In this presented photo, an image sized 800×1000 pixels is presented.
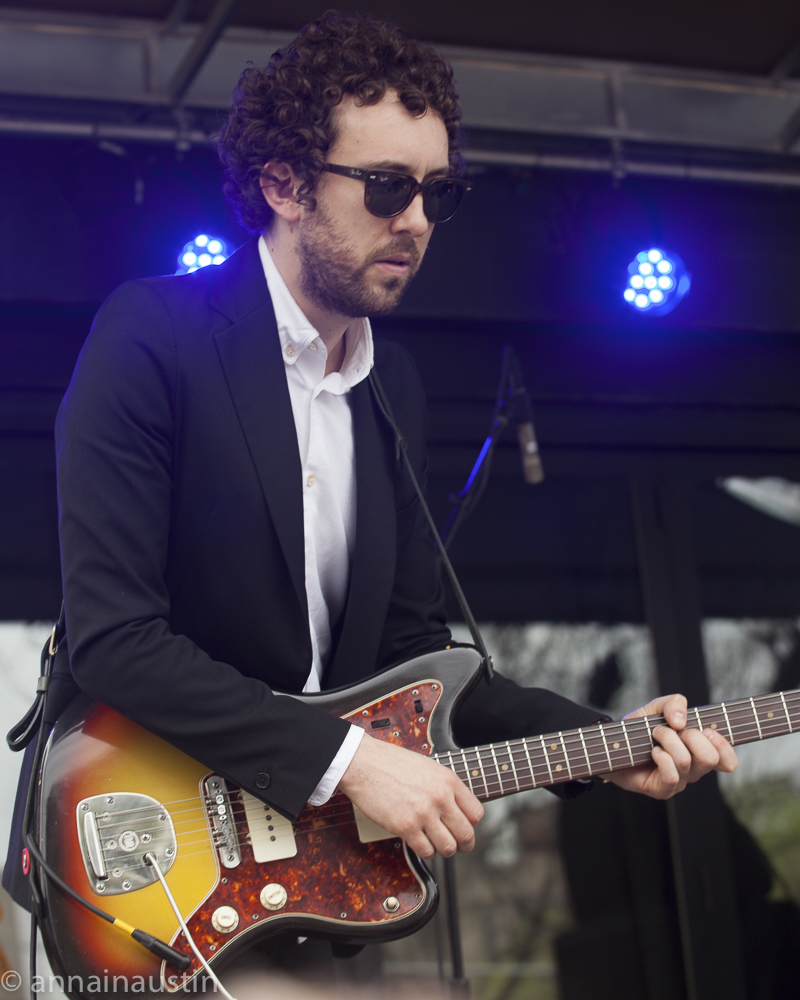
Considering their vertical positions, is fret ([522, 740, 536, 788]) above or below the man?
below

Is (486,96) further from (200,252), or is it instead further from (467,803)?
(467,803)

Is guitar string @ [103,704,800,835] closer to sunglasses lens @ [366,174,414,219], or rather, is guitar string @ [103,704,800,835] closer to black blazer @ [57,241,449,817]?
black blazer @ [57,241,449,817]

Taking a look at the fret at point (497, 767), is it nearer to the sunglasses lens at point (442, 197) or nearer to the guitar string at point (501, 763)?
the guitar string at point (501, 763)

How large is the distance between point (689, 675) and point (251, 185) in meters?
2.89

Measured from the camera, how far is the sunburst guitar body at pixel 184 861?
4.56ft

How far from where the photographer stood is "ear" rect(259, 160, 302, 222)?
1.88m

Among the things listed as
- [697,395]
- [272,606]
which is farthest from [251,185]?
[697,395]

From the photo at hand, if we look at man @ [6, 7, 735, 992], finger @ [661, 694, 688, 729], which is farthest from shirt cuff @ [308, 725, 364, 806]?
finger @ [661, 694, 688, 729]

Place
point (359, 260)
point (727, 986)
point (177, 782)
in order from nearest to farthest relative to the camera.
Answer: point (177, 782)
point (359, 260)
point (727, 986)

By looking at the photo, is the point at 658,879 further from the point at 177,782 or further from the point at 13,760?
the point at 177,782

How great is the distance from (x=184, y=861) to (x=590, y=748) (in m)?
0.77

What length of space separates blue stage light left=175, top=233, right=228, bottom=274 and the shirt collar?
1404 mm

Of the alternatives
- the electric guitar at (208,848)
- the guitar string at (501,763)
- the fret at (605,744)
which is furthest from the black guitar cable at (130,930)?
the fret at (605,744)

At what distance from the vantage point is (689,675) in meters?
3.98
